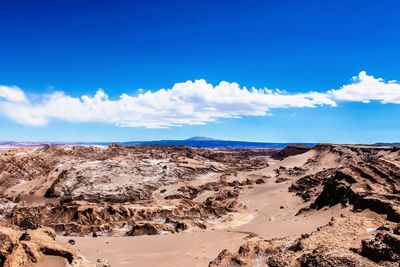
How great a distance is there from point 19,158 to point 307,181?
57536 mm

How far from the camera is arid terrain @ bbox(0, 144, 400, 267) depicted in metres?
15.7

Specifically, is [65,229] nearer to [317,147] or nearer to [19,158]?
[19,158]

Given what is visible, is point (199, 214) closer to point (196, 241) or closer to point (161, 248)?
point (196, 241)

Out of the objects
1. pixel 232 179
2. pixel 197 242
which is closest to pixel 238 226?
pixel 197 242

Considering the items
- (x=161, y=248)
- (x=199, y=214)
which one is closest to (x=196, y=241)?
(x=161, y=248)

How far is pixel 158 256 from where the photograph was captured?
77.6 feet

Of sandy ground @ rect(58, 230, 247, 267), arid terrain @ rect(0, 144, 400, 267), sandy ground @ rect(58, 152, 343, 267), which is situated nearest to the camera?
arid terrain @ rect(0, 144, 400, 267)

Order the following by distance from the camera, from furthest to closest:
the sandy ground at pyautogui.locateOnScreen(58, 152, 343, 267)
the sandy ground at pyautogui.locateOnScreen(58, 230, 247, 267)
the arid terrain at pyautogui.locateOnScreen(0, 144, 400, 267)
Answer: the sandy ground at pyautogui.locateOnScreen(58, 152, 343, 267) < the sandy ground at pyautogui.locateOnScreen(58, 230, 247, 267) < the arid terrain at pyautogui.locateOnScreen(0, 144, 400, 267)

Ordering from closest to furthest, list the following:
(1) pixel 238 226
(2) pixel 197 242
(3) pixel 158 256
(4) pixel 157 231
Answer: (3) pixel 158 256
(2) pixel 197 242
(4) pixel 157 231
(1) pixel 238 226

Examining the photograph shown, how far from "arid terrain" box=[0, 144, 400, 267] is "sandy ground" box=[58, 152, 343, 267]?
0.24ft

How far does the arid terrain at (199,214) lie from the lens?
15680 mm

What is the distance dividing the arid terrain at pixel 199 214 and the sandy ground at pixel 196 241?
0.07 meters

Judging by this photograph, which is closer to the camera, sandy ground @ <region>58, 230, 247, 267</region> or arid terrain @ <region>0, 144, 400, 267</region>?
→ arid terrain @ <region>0, 144, 400, 267</region>

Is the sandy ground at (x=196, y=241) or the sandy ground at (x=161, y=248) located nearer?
the sandy ground at (x=161, y=248)
